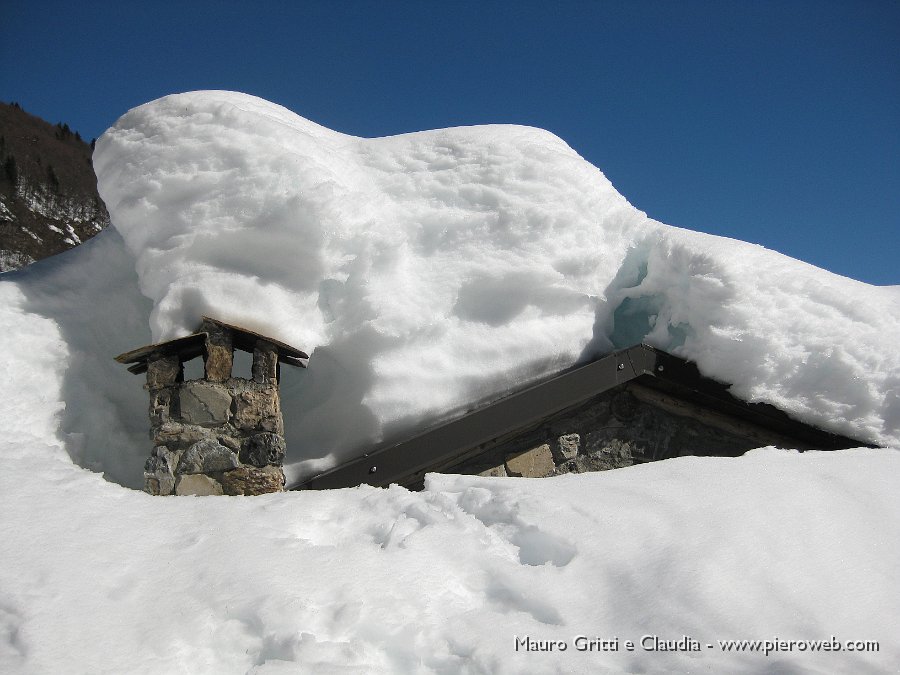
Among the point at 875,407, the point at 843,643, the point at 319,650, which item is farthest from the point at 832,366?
the point at 319,650

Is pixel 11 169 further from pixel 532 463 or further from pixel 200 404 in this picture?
pixel 532 463

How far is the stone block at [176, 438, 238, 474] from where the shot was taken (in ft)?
11.4

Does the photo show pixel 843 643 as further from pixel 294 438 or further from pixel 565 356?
pixel 294 438

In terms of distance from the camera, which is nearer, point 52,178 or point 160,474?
point 160,474

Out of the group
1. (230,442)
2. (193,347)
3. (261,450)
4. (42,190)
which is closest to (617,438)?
(261,450)

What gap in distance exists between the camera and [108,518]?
246cm

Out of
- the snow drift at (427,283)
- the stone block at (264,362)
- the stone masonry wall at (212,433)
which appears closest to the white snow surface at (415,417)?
the snow drift at (427,283)

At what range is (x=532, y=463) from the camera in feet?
14.2

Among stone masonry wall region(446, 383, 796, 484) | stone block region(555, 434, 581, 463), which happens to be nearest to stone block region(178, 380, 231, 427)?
stone masonry wall region(446, 383, 796, 484)

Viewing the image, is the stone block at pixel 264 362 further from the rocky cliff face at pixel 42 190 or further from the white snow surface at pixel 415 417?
the rocky cliff face at pixel 42 190

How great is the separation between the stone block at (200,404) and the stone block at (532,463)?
6.04 feet

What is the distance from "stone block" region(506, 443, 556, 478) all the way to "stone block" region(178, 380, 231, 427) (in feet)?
6.04

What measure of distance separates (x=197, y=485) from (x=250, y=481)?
0.27 meters

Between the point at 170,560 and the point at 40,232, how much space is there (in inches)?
515
